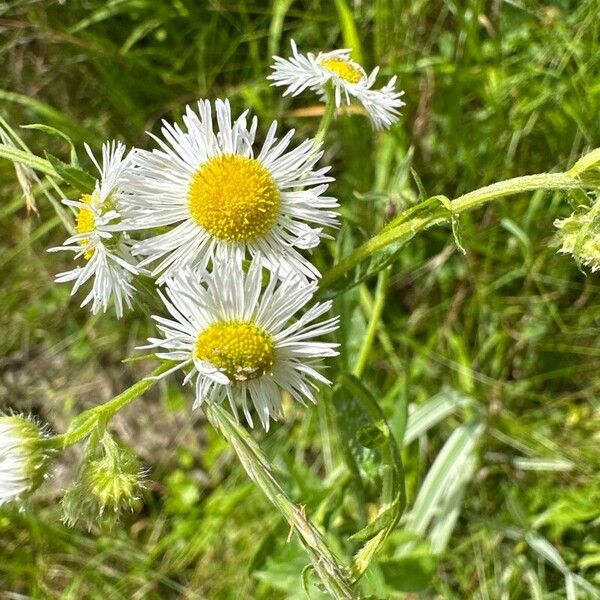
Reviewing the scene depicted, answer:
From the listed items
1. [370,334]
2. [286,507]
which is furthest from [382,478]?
[286,507]

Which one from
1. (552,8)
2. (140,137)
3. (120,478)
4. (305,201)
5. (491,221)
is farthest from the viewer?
(140,137)

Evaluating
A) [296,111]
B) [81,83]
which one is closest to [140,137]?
[81,83]

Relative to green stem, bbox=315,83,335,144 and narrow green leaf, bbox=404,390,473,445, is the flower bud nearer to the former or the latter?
green stem, bbox=315,83,335,144

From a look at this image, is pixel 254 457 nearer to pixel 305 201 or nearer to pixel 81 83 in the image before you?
pixel 305 201

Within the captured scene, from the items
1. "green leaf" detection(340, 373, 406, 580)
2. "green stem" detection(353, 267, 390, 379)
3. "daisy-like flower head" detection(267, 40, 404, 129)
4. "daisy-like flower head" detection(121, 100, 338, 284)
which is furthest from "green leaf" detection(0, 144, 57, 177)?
"green stem" detection(353, 267, 390, 379)

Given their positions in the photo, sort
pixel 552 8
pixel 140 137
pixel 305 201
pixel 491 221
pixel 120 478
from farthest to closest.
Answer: pixel 140 137
pixel 491 221
pixel 552 8
pixel 305 201
pixel 120 478

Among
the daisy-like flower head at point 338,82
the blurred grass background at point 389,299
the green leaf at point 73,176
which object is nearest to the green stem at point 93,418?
the green leaf at point 73,176

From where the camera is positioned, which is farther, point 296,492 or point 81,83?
point 81,83
